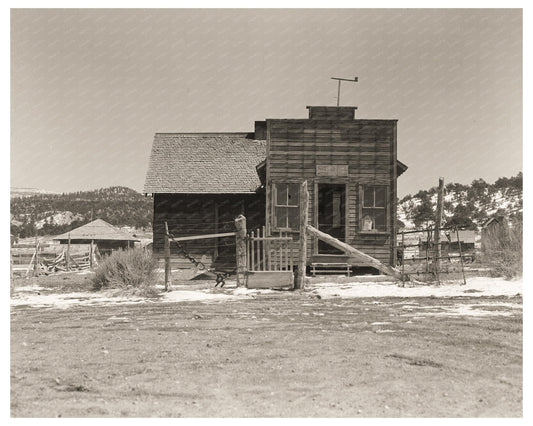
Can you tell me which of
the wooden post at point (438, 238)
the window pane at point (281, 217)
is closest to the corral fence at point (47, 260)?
the window pane at point (281, 217)

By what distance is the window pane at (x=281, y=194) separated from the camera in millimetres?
22125

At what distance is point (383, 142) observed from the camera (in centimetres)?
2216

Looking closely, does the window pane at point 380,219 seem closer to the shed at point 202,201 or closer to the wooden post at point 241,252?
the shed at point 202,201

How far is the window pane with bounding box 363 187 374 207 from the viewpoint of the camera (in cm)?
2223

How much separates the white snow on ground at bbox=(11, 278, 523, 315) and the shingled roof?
1085 centimetres

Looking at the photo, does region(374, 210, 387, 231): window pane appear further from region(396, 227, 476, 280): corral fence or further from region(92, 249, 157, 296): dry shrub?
region(92, 249, 157, 296): dry shrub

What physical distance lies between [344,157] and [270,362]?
15.1m

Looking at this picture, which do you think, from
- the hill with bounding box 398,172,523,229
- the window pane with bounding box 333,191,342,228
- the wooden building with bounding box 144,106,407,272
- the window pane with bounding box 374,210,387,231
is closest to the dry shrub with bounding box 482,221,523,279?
the window pane with bounding box 374,210,387,231

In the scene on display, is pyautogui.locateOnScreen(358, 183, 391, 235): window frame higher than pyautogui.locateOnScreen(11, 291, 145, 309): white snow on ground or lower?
higher

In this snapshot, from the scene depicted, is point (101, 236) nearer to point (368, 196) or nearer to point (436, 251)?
point (368, 196)

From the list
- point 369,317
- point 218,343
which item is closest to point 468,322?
point 369,317

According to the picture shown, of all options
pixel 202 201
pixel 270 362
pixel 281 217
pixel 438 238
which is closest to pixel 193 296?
pixel 270 362

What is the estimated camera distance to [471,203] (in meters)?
49.4

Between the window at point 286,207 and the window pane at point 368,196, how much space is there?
7.91 ft
